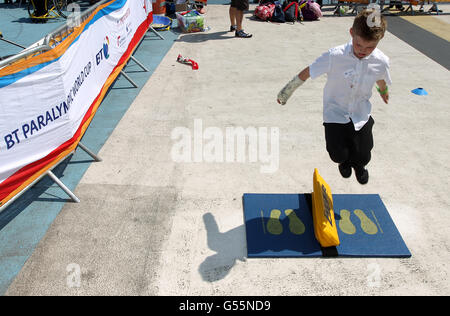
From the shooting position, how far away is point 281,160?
5.93 metres

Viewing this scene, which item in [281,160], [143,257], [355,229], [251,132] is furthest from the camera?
[251,132]

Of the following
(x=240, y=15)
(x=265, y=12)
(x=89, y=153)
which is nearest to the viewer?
(x=89, y=153)

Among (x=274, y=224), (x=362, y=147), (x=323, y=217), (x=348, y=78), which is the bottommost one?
(x=274, y=224)

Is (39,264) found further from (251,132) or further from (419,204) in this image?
A: (419,204)

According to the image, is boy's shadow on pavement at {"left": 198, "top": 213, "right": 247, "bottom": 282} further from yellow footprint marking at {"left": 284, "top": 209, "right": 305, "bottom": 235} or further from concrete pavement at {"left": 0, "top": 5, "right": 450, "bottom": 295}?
yellow footprint marking at {"left": 284, "top": 209, "right": 305, "bottom": 235}

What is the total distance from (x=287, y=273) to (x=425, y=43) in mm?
10785

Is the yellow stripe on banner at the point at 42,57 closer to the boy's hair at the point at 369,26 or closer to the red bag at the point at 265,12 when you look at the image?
the boy's hair at the point at 369,26

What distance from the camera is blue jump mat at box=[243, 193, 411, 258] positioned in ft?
13.8

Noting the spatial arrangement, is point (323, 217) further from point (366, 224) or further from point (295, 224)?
point (366, 224)

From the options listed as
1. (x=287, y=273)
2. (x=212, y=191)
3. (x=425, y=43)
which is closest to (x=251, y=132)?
(x=212, y=191)

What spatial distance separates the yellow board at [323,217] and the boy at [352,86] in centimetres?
35

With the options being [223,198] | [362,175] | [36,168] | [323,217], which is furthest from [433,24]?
[36,168]

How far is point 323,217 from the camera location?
4.25 m

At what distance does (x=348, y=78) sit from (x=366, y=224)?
1700 millimetres
